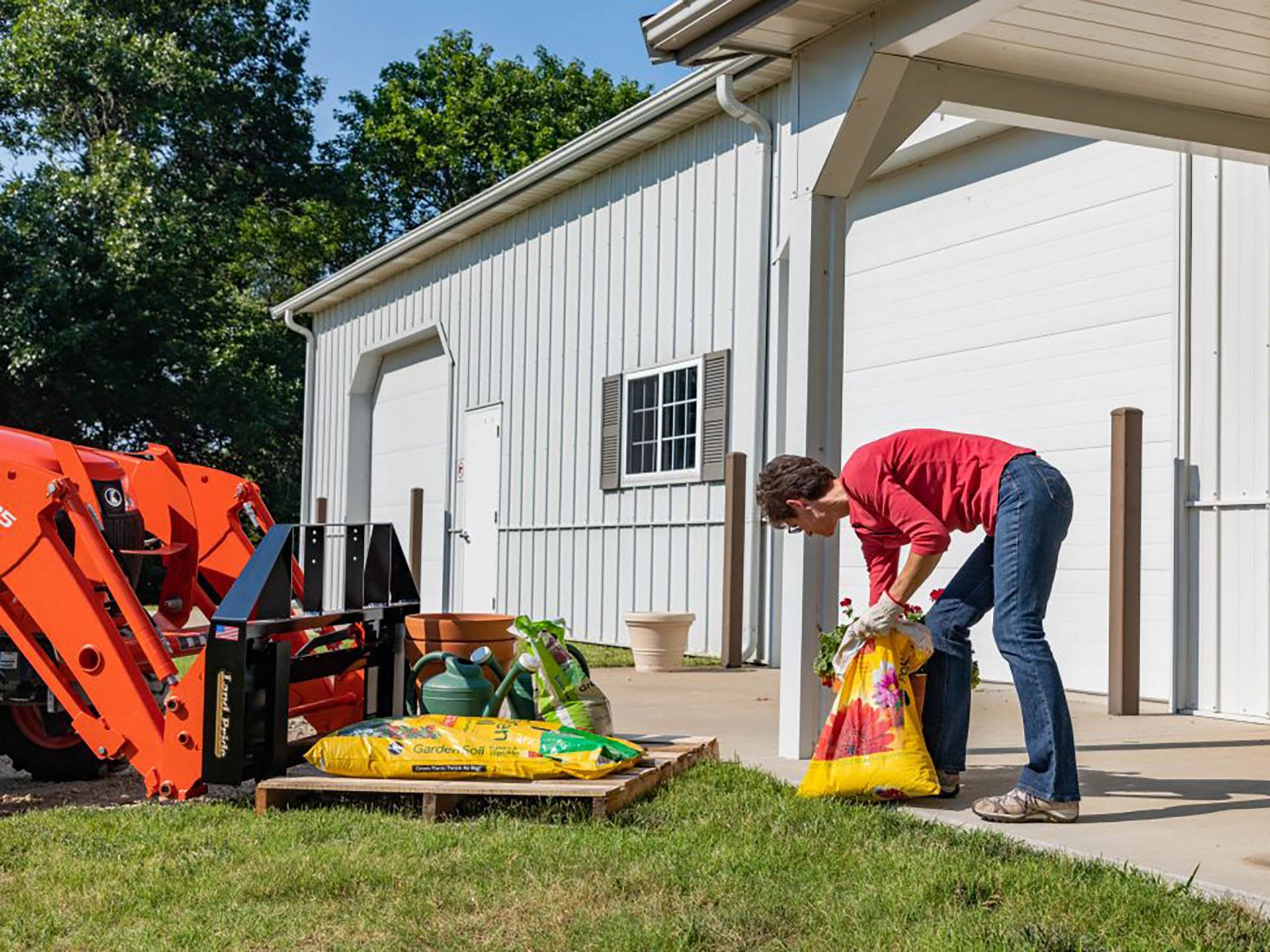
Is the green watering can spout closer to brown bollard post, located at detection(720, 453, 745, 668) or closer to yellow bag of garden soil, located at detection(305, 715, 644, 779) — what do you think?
yellow bag of garden soil, located at detection(305, 715, 644, 779)

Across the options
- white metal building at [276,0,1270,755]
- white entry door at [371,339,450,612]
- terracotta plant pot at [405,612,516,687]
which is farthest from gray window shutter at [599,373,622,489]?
terracotta plant pot at [405,612,516,687]

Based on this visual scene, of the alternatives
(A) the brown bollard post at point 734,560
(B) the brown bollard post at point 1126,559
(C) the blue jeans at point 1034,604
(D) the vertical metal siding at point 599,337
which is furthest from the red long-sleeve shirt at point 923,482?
(D) the vertical metal siding at point 599,337

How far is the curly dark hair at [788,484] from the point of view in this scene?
492 centimetres

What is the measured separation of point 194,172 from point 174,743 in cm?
2654

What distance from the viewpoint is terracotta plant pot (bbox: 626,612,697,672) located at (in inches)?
416

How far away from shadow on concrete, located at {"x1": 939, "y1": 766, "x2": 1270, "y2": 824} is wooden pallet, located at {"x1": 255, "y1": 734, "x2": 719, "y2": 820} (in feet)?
3.45

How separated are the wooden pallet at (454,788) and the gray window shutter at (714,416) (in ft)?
21.0

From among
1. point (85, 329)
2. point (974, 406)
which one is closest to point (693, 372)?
point (974, 406)

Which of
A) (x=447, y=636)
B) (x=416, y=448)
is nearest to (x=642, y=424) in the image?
(x=416, y=448)

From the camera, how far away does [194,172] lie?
29484mm

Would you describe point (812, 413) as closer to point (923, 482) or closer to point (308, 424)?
point (923, 482)

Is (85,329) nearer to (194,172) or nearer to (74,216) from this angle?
(74,216)

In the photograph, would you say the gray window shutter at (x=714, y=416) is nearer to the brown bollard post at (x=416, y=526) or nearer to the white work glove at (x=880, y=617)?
the brown bollard post at (x=416, y=526)

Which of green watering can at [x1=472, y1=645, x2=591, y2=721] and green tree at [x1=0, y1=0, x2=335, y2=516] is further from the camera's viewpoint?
green tree at [x1=0, y1=0, x2=335, y2=516]
